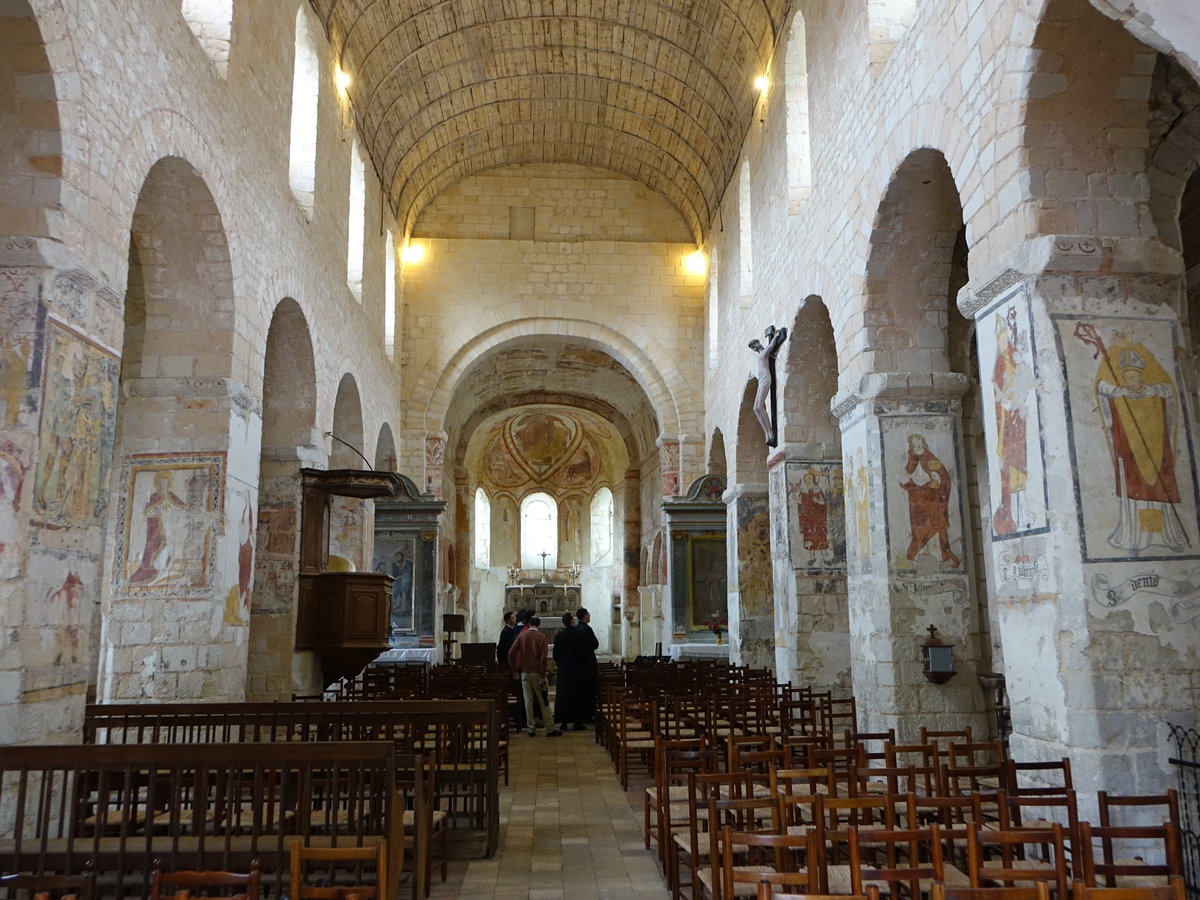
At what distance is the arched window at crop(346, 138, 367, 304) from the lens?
616 inches

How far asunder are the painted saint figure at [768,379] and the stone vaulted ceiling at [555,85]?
4213 millimetres

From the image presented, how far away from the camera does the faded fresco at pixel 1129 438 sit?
5340mm

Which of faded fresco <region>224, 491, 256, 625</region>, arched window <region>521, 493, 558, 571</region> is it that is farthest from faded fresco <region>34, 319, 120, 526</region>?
arched window <region>521, 493, 558, 571</region>

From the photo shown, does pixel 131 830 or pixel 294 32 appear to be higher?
pixel 294 32

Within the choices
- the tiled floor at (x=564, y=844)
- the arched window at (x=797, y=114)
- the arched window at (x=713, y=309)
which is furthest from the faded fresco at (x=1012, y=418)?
the arched window at (x=713, y=309)

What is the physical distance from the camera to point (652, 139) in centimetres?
1892

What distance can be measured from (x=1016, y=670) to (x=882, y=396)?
332 cm

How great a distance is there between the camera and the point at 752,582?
14750 mm

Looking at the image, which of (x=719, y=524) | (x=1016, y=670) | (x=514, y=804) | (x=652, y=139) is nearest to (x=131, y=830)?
(x=514, y=804)

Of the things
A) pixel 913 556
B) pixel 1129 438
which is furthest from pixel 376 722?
pixel 913 556

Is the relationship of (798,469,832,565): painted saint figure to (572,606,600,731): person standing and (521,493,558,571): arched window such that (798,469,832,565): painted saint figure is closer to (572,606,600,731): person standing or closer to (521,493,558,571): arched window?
(572,606,600,731): person standing

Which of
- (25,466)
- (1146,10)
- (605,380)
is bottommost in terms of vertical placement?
(25,466)

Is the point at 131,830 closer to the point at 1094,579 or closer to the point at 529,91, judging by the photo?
the point at 1094,579

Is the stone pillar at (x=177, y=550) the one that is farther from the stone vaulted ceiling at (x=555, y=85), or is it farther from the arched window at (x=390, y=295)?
the arched window at (x=390, y=295)
